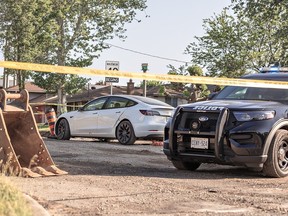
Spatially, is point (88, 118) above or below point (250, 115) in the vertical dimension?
below

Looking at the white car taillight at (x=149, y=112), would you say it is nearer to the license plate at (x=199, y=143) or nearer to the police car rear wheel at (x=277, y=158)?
the license plate at (x=199, y=143)

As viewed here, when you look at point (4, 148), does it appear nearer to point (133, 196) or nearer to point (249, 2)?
point (133, 196)

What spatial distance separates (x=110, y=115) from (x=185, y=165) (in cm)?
747

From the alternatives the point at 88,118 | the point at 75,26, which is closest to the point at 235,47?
the point at 75,26

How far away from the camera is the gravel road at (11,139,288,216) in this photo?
684cm

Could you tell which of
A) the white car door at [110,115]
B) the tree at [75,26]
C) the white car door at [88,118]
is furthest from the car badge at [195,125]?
the tree at [75,26]

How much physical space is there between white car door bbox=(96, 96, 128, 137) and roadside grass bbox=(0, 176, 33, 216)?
11.0 meters

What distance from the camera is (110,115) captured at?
17891 mm

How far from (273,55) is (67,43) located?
15593 millimetres

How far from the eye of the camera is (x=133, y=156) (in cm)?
1314

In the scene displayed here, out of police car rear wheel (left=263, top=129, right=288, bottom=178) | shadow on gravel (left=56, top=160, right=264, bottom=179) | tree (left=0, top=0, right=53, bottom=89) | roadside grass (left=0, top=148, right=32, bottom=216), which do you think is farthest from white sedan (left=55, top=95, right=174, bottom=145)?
tree (left=0, top=0, right=53, bottom=89)

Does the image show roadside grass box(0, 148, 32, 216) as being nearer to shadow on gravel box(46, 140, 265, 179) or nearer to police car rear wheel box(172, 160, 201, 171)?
shadow on gravel box(46, 140, 265, 179)

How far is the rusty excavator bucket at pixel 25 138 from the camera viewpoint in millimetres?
9125

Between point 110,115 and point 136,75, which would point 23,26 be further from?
point 136,75
